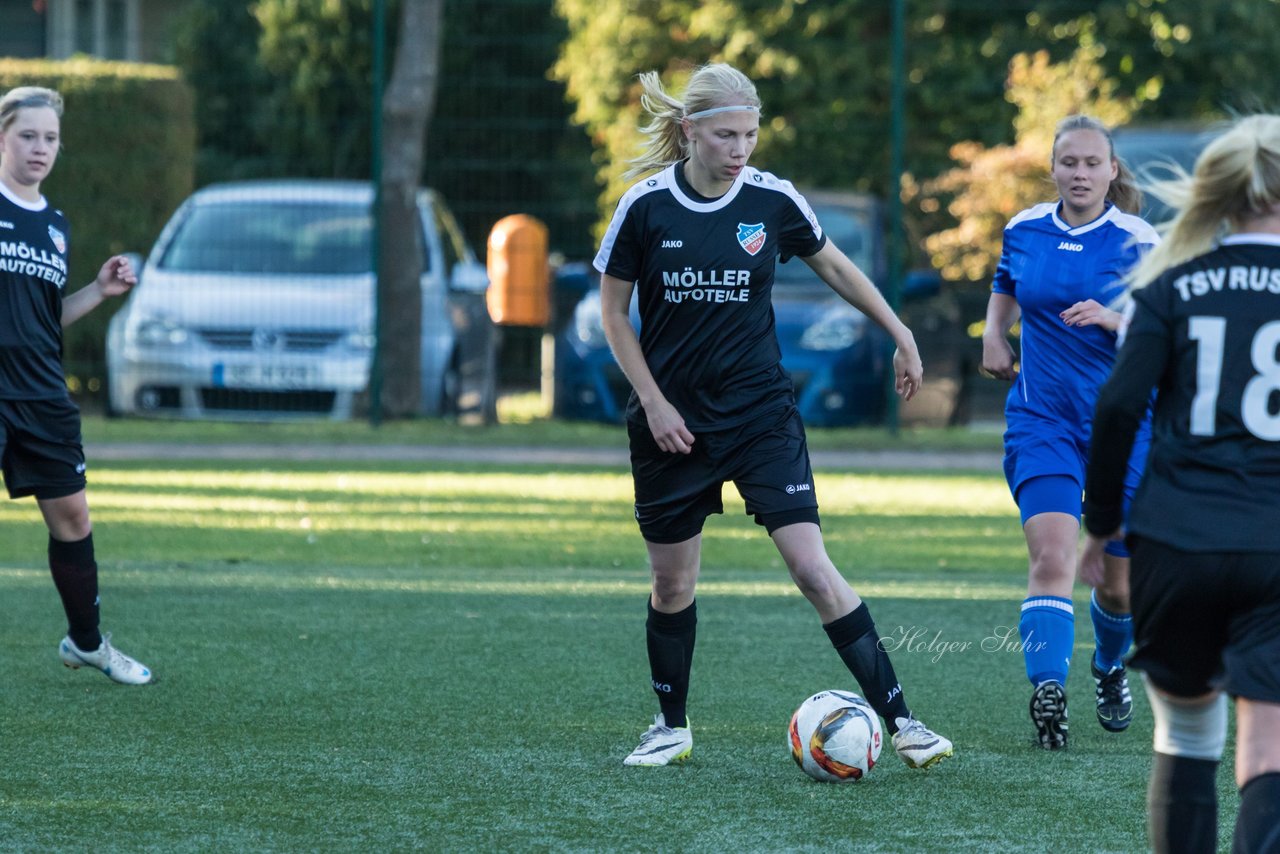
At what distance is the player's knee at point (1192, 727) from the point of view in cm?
363

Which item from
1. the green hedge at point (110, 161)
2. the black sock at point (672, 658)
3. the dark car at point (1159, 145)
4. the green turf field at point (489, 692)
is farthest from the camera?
the green hedge at point (110, 161)

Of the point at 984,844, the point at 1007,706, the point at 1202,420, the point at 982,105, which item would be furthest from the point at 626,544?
the point at 982,105

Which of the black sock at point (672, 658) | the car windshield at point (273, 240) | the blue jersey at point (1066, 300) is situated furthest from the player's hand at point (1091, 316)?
the car windshield at point (273, 240)

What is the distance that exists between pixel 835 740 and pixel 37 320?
293cm

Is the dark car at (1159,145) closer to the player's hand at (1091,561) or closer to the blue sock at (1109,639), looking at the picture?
the blue sock at (1109,639)

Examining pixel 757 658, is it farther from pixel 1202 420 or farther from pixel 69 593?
pixel 1202 420

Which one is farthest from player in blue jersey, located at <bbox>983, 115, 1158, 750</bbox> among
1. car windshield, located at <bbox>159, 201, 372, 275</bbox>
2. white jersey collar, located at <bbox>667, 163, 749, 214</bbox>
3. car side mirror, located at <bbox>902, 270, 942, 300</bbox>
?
car windshield, located at <bbox>159, 201, 372, 275</bbox>

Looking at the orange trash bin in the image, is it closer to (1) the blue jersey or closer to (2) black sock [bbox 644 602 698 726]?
(1) the blue jersey

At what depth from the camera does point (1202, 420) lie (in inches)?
138

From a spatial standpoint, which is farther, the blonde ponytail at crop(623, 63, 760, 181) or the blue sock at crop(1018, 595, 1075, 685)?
the blue sock at crop(1018, 595, 1075, 685)

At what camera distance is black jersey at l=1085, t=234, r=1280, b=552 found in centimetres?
346

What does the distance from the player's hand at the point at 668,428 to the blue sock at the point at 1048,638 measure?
1.29m

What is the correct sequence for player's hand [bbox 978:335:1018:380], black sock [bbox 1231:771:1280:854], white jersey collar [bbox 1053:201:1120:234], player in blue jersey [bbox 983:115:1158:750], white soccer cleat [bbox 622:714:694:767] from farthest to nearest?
player's hand [bbox 978:335:1018:380], white jersey collar [bbox 1053:201:1120:234], player in blue jersey [bbox 983:115:1158:750], white soccer cleat [bbox 622:714:694:767], black sock [bbox 1231:771:1280:854]

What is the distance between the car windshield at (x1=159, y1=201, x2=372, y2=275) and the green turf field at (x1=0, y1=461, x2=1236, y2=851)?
331 cm
